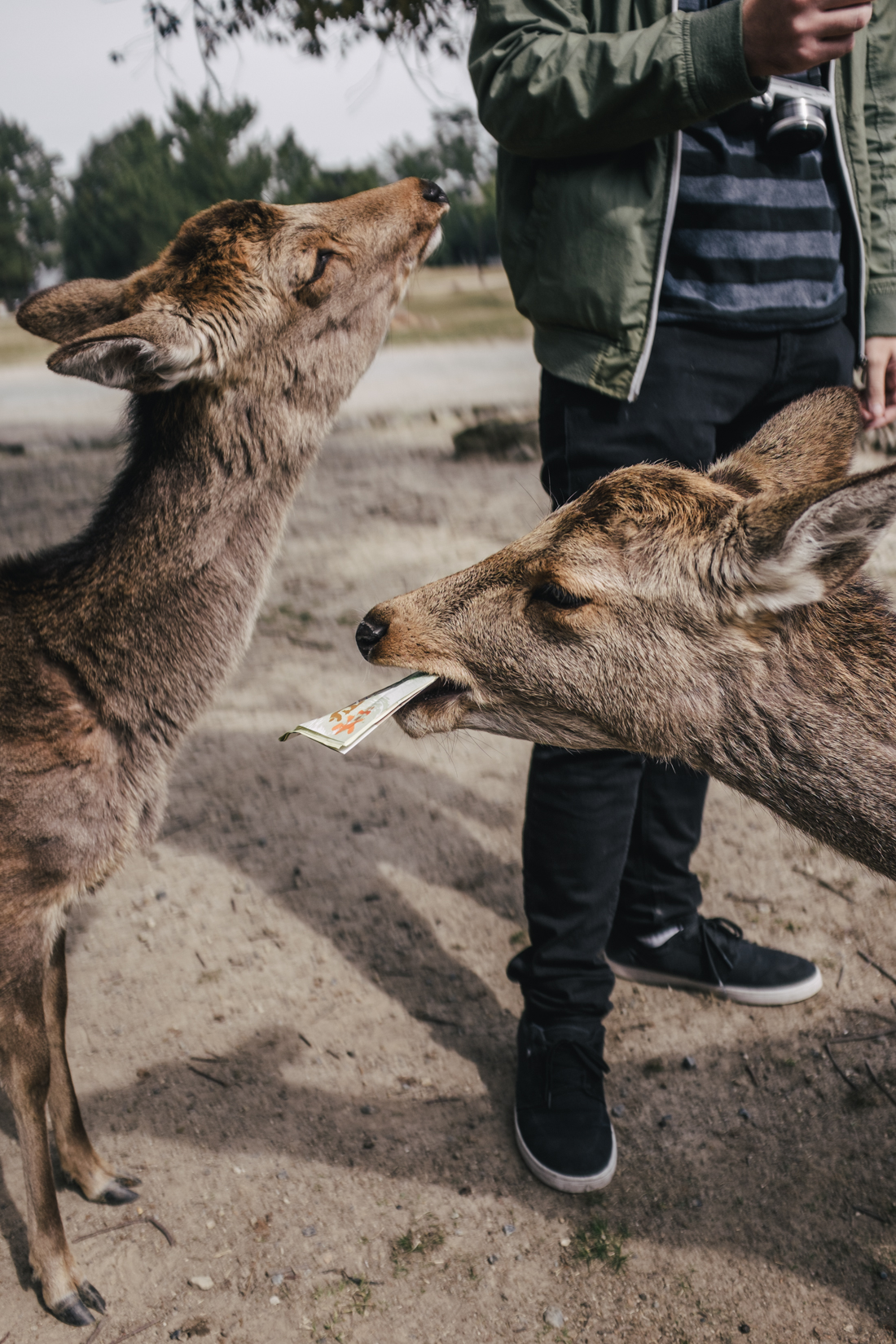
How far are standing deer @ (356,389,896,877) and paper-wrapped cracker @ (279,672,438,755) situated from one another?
0.05 meters

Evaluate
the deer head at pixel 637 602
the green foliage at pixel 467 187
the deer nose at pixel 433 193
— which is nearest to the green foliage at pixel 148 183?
the green foliage at pixel 467 187

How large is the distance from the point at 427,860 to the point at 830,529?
7.94 ft

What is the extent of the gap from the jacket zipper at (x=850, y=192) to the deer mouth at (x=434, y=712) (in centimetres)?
150

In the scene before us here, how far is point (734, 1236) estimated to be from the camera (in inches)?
96.9

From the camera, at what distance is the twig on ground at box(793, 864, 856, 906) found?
3.65 metres

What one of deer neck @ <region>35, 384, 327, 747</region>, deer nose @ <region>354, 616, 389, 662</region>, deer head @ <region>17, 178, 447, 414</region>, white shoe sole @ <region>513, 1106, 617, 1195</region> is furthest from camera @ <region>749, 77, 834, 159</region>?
white shoe sole @ <region>513, 1106, 617, 1195</region>

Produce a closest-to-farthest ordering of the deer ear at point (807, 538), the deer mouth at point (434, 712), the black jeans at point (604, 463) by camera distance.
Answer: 1. the deer ear at point (807, 538)
2. the deer mouth at point (434, 712)
3. the black jeans at point (604, 463)

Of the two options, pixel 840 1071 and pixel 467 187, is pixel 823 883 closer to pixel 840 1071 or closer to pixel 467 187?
pixel 840 1071

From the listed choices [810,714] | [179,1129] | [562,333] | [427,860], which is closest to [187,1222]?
[179,1129]

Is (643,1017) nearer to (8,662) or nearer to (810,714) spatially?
(810,714)

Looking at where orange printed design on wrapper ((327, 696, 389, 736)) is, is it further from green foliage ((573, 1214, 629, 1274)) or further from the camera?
the camera

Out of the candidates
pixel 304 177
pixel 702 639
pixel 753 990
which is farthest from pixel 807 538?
pixel 304 177

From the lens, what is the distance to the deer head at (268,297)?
8.28 feet

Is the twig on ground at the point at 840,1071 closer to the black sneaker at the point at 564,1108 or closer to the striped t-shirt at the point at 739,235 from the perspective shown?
the black sneaker at the point at 564,1108
